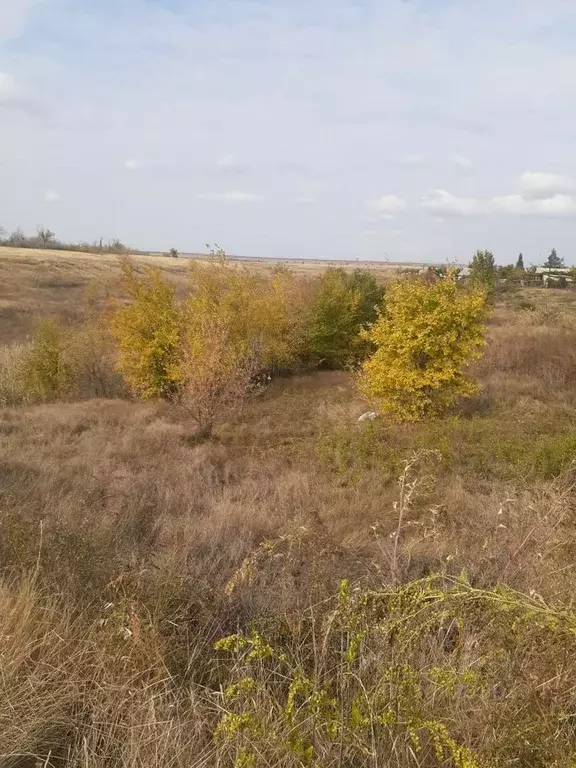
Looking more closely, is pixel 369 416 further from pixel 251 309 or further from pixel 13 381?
pixel 13 381

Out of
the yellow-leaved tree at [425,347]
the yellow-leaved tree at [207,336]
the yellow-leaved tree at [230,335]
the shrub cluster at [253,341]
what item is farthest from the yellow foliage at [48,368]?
the yellow-leaved tree at [425,347]

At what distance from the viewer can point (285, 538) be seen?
10.4 feet

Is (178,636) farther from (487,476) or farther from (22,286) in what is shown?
(22,286)

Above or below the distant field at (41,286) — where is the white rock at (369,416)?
below

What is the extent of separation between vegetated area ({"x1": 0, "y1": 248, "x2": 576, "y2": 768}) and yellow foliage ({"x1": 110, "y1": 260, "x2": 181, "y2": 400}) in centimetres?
10

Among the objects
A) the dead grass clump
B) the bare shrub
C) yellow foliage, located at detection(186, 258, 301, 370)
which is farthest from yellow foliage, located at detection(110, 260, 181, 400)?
the dead grass clump

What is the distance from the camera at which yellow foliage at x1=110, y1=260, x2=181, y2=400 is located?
1977 cm

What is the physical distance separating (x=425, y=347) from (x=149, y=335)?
10.4 meters

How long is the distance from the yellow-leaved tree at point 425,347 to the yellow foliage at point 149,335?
7718 millimetres

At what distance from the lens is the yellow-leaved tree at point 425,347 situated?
49.1 ft

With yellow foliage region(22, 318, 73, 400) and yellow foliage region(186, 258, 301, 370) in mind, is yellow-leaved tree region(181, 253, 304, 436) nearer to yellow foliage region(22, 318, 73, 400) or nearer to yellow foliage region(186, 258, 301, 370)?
yellow foliage region(186, 258, 301, 370)

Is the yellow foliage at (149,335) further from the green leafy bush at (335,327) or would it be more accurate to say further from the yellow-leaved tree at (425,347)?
the green leafy bush at (335,327)

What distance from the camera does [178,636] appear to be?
2939mm

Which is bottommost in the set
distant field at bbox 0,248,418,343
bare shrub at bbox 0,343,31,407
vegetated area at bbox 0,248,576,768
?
bare shrub at bbox 0,343,31,407
